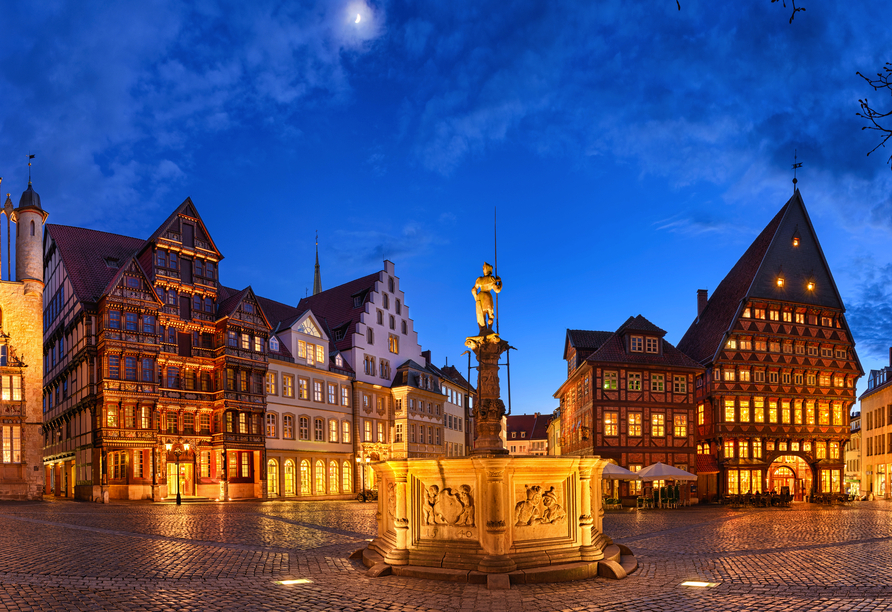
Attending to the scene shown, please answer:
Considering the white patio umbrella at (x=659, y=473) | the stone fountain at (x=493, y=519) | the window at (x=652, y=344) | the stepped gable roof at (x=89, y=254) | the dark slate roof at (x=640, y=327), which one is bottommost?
the white patio umbrella at (x=659, y=473)

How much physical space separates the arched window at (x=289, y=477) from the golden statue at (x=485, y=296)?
121ft

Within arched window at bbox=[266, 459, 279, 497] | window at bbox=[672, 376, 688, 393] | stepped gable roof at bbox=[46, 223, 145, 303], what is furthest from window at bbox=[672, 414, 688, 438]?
stepped gable roof at bbox=[46, 223, 145, 303]

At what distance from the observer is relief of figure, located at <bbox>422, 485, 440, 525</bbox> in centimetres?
1147

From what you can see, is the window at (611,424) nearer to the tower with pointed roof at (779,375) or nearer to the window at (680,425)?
the window at (680,425)

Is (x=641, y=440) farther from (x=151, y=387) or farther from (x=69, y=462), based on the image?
(x=69, y=462)

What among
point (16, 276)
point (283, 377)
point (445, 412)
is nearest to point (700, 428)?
point (445, 412)

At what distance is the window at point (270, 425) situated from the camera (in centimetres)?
4597

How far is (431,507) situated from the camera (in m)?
11.5

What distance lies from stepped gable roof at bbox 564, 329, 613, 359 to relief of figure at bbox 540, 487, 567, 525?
37.3 metres

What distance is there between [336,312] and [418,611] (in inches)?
1933

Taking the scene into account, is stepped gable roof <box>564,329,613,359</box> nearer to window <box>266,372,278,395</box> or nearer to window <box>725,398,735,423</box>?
window <box>725,398,735,423</box>

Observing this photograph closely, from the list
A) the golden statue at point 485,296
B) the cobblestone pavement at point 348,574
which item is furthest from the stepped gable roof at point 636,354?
the golden statue at point 485,296

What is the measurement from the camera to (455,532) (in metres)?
11.3

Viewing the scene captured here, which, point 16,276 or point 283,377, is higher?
point 16,276
